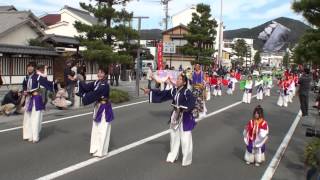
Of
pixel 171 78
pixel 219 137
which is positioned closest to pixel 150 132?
pixel 219 137

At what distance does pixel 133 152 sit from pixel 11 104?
7.24 meters

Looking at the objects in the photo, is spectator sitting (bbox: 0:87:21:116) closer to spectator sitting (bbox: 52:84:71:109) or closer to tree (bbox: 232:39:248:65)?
spectator sitting (bbox: 52:84:71:109)

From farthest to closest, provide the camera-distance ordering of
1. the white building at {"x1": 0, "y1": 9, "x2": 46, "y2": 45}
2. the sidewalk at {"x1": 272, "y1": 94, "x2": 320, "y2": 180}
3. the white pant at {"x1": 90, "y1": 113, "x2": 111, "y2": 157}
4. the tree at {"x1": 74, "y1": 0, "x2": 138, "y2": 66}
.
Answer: the white building at {"x1": 0, "y1": 9, "x2": 46, "y2": 45} < the tree at {"x1": 74, "y1": 0, "x2": 138, "y2": 66} < the white pant at {"x1": 90, "y1": 113, "x2": 111, "y2": 157} < the sidewalk at {"x1": 272, "y1": 94, "x2": 320, "y2": 180}

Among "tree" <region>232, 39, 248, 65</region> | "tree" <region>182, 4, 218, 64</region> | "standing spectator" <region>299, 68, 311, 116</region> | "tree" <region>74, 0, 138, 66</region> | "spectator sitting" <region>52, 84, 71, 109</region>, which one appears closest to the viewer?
"spectator sitting" <region>52, 84, 71, 109</region>

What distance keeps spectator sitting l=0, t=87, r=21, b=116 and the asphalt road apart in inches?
45.5

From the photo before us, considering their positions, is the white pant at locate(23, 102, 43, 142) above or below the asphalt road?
above

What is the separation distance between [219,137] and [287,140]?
1.79 metres

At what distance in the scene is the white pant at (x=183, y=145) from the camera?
893cm

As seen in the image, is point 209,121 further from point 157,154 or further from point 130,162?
point 130,162

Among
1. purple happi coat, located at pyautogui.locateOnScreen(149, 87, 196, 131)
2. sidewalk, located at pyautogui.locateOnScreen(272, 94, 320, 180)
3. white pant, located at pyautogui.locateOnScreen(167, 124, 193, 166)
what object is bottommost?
sidewalk, located at pyautogui.locateOnScreen(272, 94, 320, 180)

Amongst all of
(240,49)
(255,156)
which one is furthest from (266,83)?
(240,49)

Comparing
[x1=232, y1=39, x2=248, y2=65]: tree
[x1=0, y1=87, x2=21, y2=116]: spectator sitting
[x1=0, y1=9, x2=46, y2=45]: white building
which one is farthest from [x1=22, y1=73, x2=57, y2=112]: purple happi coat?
[x1=232, y1=39, x2=248, y2=65]: tree

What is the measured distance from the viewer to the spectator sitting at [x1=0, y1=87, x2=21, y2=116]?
15.6 meters

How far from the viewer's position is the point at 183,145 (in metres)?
9.00
